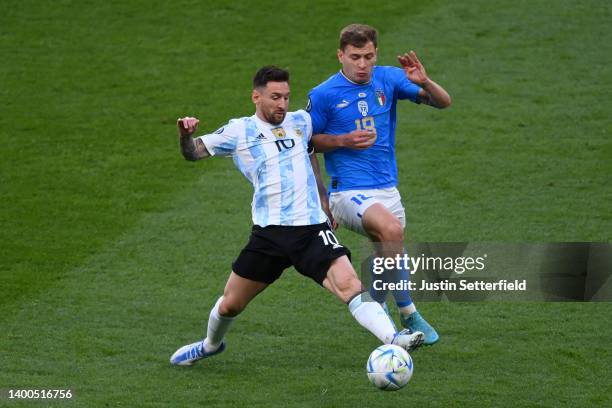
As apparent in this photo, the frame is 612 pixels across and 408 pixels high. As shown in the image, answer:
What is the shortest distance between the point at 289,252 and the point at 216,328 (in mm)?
943

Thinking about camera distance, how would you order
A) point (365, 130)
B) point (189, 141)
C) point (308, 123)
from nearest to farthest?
point (189, 141) < point (308, 123) < point (365, 130)

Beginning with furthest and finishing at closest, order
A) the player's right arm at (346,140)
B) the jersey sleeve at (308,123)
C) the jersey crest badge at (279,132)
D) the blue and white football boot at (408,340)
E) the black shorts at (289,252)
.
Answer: the player's right arm at (346,140) < the jersey sleeve at (308,123) < the jersey crest badge at (279,132) < the black shorts at (289,252) < the blue and white football boot at (408,340)

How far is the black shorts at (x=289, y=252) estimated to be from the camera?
773cm

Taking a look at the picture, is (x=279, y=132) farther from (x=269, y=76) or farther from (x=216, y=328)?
(x=216, y=328)

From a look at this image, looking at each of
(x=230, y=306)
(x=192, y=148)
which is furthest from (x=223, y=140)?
(x=230, y=306)

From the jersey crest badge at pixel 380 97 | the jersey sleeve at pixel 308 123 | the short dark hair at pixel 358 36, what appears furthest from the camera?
the jersey crest badge at pixel 380 97

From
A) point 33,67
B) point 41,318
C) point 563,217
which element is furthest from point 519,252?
point 33,67

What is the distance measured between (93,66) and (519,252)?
734 cm

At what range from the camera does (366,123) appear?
345 inches

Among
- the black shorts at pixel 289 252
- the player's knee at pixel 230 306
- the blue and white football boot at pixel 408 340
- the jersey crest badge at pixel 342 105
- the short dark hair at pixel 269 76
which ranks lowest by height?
the blue and white football boot at pixel 408 340

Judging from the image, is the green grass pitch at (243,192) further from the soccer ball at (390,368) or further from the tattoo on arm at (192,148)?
the tattoo on arm at (192,148)

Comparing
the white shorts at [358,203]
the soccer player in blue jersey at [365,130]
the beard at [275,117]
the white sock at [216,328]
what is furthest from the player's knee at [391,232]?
the white sock at [216,328]

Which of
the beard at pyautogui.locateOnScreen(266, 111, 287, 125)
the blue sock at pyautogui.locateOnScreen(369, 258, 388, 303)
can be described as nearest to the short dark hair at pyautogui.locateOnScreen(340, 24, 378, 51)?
the beard at pyautogui.locateOnScreen(266, 111, 287, 125)

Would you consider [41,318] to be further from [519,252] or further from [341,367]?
[519,252]
